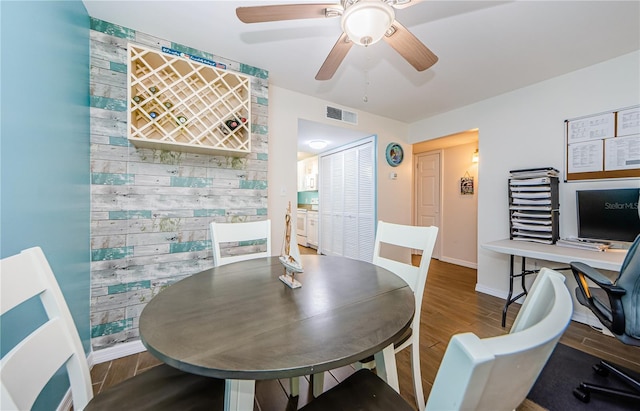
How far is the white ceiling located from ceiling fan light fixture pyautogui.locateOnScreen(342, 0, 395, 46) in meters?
0.43

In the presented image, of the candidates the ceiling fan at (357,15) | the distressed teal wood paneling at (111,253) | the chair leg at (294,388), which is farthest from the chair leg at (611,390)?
the distressed teal wood paneling at (111,253)

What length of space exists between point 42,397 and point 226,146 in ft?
5.99

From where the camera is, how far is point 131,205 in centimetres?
189

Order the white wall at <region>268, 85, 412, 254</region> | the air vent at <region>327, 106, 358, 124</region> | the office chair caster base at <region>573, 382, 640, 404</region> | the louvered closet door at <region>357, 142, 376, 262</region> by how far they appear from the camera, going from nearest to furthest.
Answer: the office chair caster base at <region>573, 382, 640, 404</region> → the white wall at <region>268, 85, 412, 254</region> → the air vent at <region>327, 106, 358, 124</region> → the louvered closet door at <region>357, 142, 376, 262</region>

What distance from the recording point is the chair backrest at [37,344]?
0.58 meters

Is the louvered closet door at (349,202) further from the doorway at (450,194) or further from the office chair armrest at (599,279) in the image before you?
the office chair armrest at (599,279)

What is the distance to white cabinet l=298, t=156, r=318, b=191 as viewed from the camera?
5.98 meters

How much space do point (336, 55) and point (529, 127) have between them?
8.46 feet

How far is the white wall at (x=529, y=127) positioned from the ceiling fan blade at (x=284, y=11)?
273cm

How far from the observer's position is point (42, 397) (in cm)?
114

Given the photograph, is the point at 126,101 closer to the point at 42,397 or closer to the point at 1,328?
the point at 1,328

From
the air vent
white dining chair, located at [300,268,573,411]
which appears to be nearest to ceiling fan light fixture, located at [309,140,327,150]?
the air vent

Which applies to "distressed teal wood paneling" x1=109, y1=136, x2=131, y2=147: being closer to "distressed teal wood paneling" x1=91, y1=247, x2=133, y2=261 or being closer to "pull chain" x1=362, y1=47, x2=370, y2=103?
"distressed teal wood paneling" x1=91, y1=247, x2=133, y2=261

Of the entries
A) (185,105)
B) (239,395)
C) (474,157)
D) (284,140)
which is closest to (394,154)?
(474,157)
